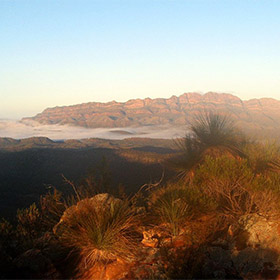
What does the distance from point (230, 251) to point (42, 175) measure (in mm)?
52889

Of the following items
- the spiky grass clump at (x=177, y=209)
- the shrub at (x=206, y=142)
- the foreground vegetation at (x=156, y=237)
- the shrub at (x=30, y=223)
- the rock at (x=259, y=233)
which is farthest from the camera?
the shrub at (x=206, y=142)

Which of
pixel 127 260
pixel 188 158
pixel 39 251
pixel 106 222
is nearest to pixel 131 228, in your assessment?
pixel 106 222

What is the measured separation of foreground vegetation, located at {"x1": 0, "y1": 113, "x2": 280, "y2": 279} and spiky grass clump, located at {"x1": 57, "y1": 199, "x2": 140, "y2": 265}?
14 mm

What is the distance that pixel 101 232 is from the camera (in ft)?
14.0

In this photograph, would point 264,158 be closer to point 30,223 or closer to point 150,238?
point 150,238

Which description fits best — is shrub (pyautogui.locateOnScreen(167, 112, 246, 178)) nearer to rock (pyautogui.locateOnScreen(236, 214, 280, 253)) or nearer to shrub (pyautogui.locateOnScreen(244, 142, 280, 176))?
shrub (pyautogui.locateOnScreen(244, 142, 280, 176))

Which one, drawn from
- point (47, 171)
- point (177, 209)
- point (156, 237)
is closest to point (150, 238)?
point (156, 237)

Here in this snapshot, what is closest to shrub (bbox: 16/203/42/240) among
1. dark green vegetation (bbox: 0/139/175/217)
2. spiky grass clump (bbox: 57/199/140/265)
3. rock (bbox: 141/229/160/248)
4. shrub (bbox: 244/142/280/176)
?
spiky grass clump (bbox: 57/199/140/265)

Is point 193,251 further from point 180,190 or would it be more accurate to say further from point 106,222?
point 180,190

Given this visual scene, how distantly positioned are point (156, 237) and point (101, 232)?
97cm

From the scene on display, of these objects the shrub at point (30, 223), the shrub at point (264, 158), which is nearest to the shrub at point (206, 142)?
the shrub at point (264, 158)

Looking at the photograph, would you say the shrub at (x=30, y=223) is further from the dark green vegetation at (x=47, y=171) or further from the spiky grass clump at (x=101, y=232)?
the dark green vegetation at (x=47, y=171)

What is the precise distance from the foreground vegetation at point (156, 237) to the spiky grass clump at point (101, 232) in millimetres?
14

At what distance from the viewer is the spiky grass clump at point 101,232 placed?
4.11 metres
